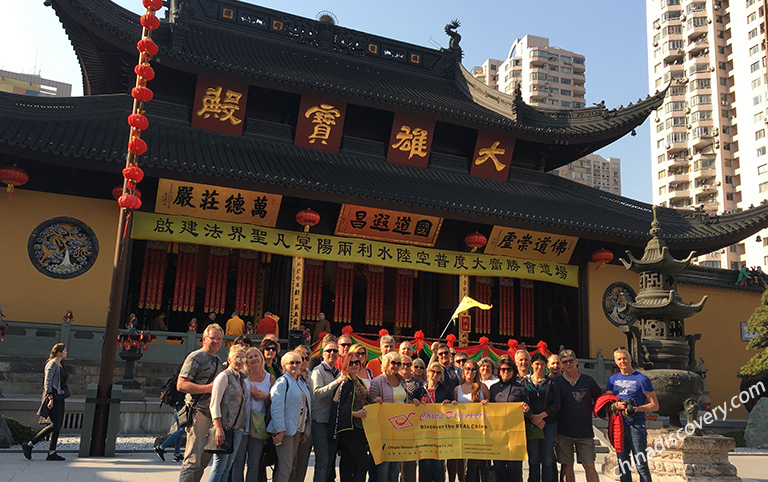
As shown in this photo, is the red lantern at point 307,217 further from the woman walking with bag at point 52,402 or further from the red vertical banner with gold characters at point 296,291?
the woman walking with bag at point 52,402

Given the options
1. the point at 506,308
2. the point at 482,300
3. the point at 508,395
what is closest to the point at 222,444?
the point at 508,395

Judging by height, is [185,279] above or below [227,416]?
above

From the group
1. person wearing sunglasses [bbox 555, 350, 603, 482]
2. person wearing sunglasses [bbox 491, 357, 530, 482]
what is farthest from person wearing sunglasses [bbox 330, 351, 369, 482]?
person wearing sunglasses [bbox 555, 350, 603, 482]

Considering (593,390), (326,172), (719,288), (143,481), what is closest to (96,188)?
(326,172)

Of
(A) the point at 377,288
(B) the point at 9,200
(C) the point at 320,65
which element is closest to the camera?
(B) the point at 9,200

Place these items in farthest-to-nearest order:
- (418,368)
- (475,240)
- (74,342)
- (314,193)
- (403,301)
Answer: (403,301) → (475,240) → (314,193) → (74,342) → (418,368)

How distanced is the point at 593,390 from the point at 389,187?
9085mm

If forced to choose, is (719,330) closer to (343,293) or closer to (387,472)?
(343,293)

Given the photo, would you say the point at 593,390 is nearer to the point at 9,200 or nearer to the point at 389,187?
the point at 389,187

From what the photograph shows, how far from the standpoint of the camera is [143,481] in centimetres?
645

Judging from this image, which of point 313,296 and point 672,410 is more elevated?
point 313,296

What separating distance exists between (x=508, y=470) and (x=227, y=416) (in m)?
3.11

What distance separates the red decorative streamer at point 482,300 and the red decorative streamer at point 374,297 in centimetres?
256

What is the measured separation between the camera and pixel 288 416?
5473 millimetres
